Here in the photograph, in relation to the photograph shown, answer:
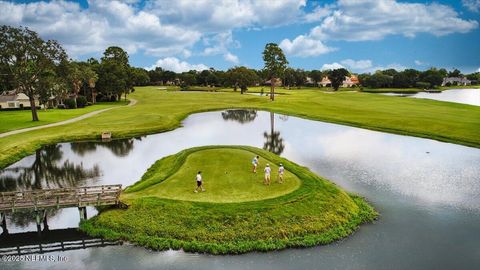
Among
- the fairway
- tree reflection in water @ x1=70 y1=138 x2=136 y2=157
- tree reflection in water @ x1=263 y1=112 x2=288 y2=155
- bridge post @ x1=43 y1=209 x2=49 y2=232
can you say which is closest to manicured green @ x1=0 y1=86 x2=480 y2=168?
tree reflection in water @ x1=70 y1=138 x2=136 y2=157

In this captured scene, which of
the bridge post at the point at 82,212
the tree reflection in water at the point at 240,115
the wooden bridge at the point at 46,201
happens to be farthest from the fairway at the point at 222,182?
→ the tree reflection in water at the point at 240,115

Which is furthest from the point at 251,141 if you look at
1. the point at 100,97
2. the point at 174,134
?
the point at 100,97

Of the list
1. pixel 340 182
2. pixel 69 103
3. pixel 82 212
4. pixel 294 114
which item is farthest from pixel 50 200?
pixel 69 103

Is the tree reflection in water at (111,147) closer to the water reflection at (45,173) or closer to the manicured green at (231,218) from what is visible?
the water reflection at (45,173)

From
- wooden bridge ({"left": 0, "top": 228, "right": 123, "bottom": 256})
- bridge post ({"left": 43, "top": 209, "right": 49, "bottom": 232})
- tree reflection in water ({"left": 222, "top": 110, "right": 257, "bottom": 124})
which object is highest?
tree reflection in water ({"left": 222, "top": 110, "right": 257, "bottom": 124})

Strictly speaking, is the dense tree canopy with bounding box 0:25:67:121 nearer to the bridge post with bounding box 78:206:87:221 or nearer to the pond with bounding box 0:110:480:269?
the pond with bounding box 0:110:480:269

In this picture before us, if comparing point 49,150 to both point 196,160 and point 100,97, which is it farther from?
point 100,97

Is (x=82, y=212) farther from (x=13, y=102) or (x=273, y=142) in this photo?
(x=13, y=102)
